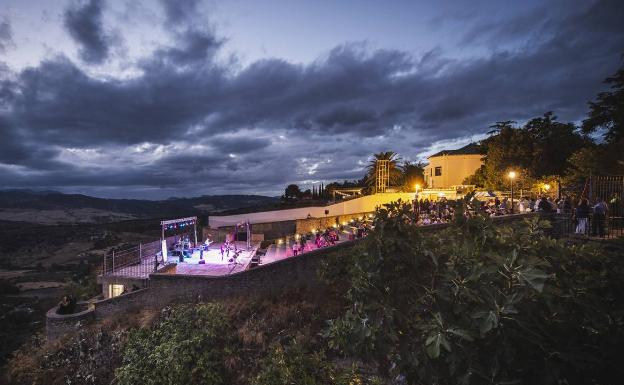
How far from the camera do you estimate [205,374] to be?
12320 millimetres

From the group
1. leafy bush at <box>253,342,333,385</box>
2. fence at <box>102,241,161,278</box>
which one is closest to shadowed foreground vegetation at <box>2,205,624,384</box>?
leafy bush at <box>253,342,333,385</box>

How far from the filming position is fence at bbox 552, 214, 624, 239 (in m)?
12.8

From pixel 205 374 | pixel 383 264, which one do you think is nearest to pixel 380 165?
pixel 205 374

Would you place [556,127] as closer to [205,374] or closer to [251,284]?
[251,284]

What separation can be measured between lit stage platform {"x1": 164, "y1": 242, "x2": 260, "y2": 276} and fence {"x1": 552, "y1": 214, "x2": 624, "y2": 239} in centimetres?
1461

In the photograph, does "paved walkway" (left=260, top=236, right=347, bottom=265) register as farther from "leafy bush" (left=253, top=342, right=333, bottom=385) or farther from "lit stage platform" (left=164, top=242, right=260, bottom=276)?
"leafy bush" (left=253, top=342, right=333, bottom=385)

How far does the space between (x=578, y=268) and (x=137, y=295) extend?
17.1m

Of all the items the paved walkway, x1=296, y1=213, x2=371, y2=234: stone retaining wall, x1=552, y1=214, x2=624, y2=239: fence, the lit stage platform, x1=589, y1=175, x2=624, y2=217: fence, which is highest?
x1=589, y1=175, x2=624, y2=217: fence

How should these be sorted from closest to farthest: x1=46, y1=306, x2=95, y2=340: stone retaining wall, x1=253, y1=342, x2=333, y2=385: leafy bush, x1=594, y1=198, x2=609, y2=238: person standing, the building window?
x1=253, y1=342, x2=333, y2=385: leafy bush, x1=594, y1=198, x2=609, y2=238: person standing, x1=46, y1=306, x2=95, y2=340: stone retaining wall, the building window

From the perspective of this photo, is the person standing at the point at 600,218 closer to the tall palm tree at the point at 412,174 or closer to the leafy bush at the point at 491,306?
the leafy bush at the point at 491,306

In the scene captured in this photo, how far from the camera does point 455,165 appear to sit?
46.0 m

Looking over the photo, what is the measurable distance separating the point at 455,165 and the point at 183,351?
41831 millimetres

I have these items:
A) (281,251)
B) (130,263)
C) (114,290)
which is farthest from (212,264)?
(114,290)

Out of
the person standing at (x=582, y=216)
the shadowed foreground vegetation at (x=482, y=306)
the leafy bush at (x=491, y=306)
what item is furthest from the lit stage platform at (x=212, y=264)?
the person standing at (x=582, y=216)
